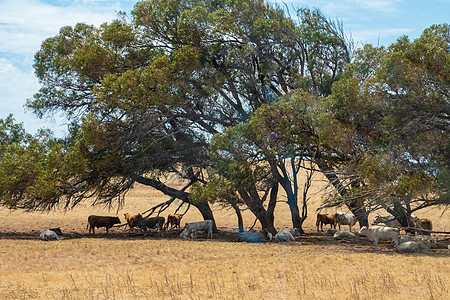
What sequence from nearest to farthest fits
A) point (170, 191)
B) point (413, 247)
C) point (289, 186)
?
point (413, 247) < point (289, 186) < point (170, 191)

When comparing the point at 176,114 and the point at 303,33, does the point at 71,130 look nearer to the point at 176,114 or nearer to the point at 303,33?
the point at 176,114

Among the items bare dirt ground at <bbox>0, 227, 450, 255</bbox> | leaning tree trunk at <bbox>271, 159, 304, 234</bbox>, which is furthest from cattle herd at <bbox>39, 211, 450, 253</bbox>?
leaning tree trunk at <bbox>271, 159, 304, 234</bbox>

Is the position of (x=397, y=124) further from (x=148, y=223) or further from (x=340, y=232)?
(x=148, y=223)

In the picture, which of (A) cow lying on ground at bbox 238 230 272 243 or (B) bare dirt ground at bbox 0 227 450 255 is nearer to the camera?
(B) bare dirt ground at bbox 0 227 450 255

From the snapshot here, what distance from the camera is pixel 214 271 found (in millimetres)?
13680

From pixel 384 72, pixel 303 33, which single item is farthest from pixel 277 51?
pixel 384 72

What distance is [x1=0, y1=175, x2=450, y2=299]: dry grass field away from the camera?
11.1 metres

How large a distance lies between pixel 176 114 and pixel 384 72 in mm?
10358

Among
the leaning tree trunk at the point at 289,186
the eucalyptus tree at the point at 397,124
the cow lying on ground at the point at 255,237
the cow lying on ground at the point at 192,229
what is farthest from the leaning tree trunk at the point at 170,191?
the eucalyptus tree at the point at 397,124

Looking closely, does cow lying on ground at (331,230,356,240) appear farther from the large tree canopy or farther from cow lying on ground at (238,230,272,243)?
cow lying on ground at (238,230,272,243)

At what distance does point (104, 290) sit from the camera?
11.3 meters

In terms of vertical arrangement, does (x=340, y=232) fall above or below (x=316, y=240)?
above

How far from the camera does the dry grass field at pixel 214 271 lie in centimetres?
1106

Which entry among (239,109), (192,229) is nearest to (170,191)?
(192,229)
